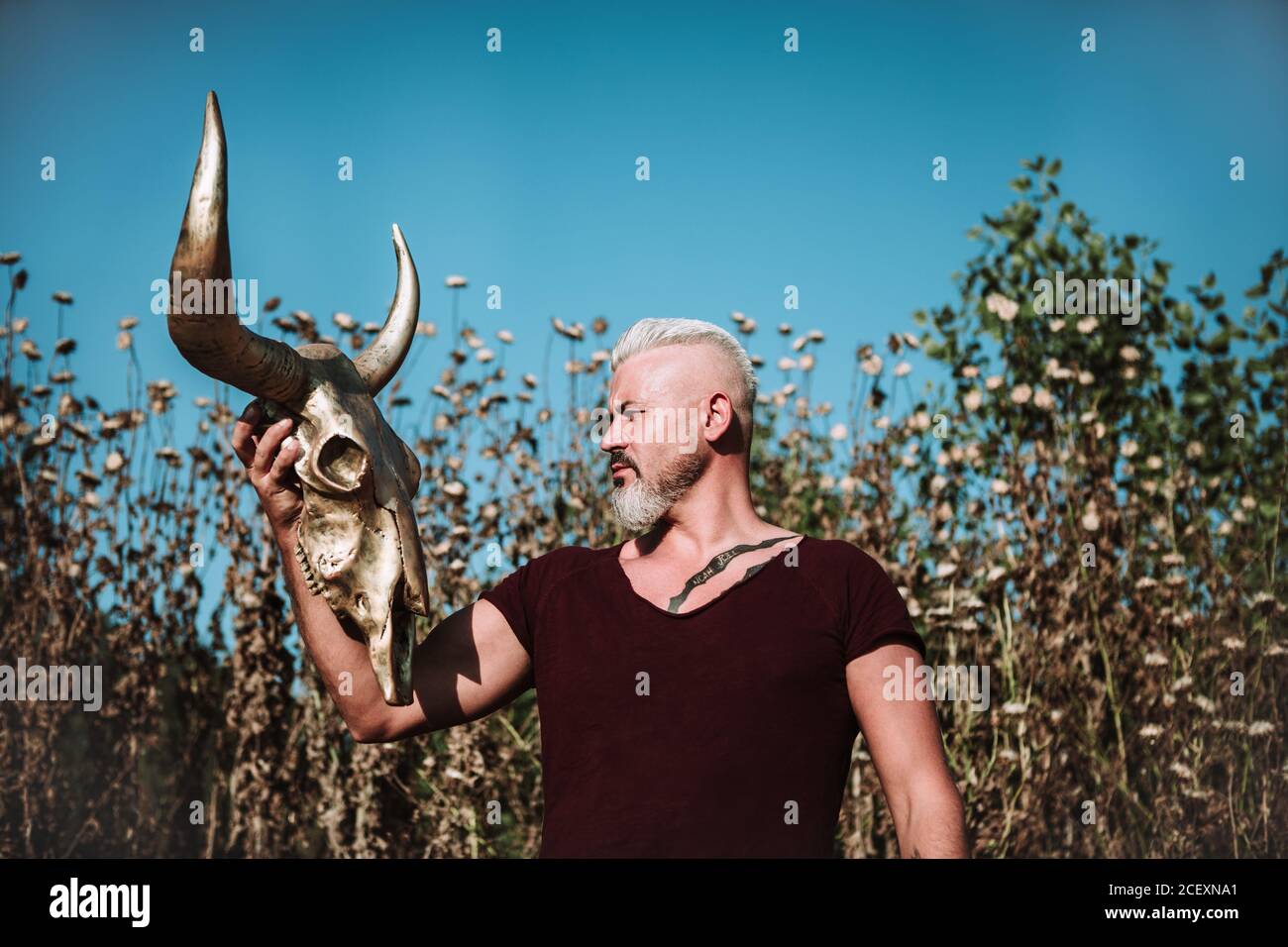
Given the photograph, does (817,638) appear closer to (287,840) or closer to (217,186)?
(217,186)

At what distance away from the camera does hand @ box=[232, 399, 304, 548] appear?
2408 millimetres

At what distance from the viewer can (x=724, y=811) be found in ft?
8.42

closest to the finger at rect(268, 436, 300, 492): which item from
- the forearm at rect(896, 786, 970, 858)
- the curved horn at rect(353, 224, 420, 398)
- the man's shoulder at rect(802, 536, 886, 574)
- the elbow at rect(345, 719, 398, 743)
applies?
the curved horn at rect(353, 224, 420, 398)

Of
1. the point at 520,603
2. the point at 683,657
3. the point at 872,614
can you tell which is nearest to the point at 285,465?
the point at 520,603

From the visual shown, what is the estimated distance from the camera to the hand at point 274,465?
2408 millimetres

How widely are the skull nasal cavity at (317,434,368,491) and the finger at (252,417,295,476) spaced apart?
0.08m

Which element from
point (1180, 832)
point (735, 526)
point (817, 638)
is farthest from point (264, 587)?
point (1180, 832)

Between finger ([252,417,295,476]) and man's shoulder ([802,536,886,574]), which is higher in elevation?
finger ([252,417,295,476])

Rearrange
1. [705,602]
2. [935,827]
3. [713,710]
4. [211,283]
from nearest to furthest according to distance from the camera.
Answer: [211,283] → [935,827] → [713,710] → [705,602]

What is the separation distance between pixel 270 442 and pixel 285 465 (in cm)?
5

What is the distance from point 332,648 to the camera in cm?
257

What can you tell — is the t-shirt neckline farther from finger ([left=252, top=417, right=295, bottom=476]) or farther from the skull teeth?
finger ([left=252, top=417, right=295, bottom=476])

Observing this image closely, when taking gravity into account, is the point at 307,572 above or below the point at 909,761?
above

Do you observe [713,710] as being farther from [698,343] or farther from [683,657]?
[698,343]
